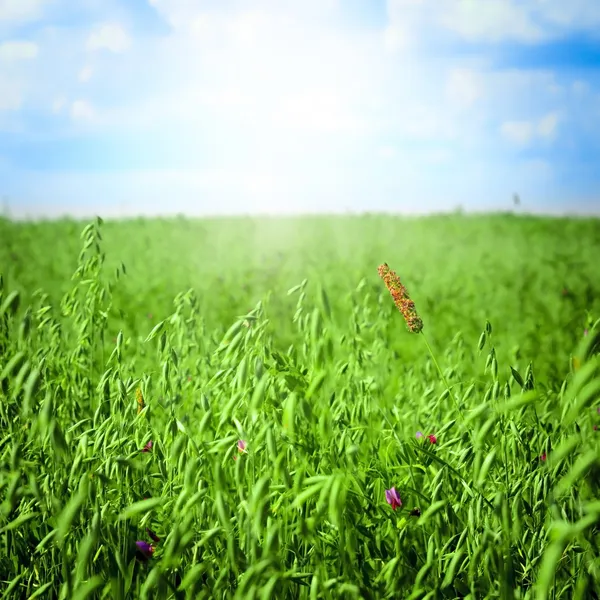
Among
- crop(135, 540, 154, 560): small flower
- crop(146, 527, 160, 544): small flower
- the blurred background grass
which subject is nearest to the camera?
crop(135, 540, 154, 560): small flower

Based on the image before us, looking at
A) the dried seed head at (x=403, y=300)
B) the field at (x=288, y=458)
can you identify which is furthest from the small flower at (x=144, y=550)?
the dried seed head at (x=403, y=300)

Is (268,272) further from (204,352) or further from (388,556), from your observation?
(388,556)

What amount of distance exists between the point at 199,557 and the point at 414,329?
25.7 inches

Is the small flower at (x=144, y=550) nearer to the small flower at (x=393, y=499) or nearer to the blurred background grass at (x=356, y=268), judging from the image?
the small flower at (x=393, y=499)

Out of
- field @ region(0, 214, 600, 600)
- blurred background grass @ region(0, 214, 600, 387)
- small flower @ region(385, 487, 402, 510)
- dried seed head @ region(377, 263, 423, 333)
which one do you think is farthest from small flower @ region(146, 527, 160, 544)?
blurred background grass @ region(0, 214, 600, 387)

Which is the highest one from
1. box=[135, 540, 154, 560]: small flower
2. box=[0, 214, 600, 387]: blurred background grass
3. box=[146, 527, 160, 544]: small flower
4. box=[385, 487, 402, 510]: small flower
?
box=[0, 214, 600, 387]: blurred background grass

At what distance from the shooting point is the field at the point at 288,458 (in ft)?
3.21

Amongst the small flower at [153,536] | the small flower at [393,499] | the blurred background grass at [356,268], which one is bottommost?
the small flower at [153,536]

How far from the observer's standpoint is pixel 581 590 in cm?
105

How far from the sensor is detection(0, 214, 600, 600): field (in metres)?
0.98

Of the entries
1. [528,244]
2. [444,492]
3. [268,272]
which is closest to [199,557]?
[444,492]

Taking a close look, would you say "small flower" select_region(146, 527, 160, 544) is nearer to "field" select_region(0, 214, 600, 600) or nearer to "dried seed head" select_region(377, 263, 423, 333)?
"field" select_region(0, 214, 600, 600)

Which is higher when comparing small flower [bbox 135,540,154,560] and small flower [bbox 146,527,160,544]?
small flower [bbox 135,540,154,560]

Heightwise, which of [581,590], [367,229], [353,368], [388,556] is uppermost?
[367,229]
